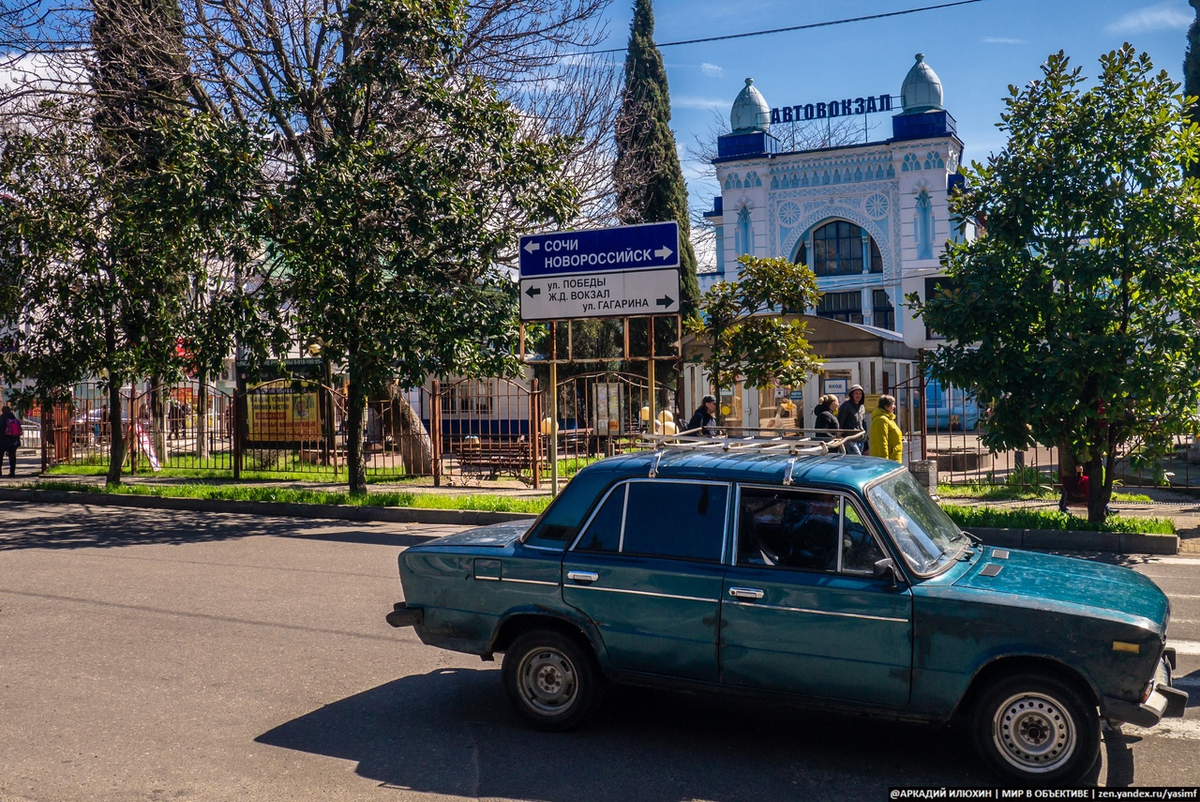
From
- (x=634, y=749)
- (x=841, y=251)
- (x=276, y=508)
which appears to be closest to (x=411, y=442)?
(x=276, y=508)

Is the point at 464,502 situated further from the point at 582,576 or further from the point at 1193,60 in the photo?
the point at 1193,60

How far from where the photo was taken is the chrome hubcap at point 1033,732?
14.8ft

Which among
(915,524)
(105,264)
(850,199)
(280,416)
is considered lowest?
(915,524)

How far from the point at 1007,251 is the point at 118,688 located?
33.4 feet

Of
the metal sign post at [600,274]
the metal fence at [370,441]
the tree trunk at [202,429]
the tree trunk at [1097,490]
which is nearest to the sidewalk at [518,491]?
the metal fence at [370,441]

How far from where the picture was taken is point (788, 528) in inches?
201

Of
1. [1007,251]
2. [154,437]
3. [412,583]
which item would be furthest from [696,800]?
[154,437]

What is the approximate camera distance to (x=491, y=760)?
4996 millimetres

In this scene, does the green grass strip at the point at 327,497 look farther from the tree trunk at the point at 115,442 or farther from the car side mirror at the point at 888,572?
the car side mirror at the point at 888,572

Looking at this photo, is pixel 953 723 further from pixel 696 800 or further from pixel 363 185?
pixel 363 185

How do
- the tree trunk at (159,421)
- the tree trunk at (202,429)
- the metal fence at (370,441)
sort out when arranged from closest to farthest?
the metal fence at (370,441)
the tree trunk at (202,429)
the tree trunk at (159,421)

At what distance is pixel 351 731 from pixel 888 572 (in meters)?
2.88

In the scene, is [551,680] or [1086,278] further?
[1086,278]

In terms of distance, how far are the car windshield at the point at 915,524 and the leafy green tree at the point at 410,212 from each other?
10.7 m
